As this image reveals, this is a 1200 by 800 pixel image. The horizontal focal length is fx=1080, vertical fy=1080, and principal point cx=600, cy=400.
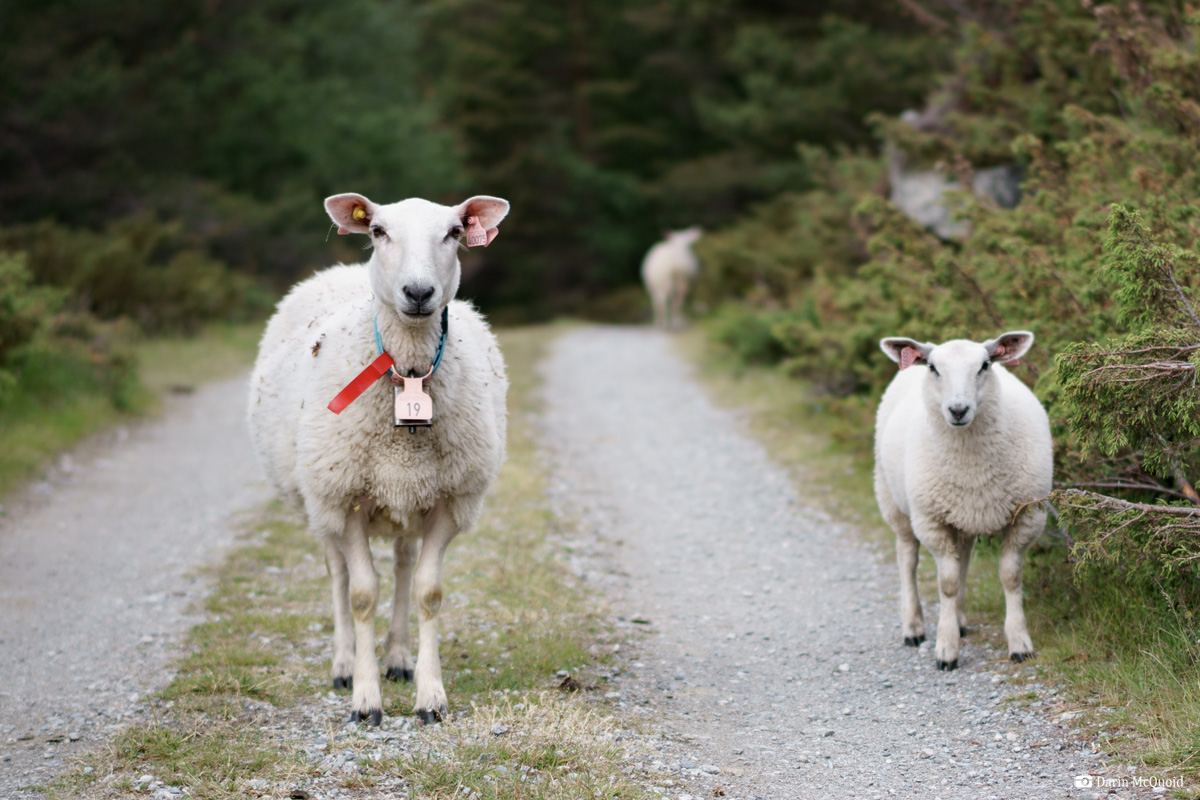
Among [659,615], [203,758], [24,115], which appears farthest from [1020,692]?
[24,115]

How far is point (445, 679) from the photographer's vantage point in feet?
18.8

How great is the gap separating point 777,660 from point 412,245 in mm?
3234

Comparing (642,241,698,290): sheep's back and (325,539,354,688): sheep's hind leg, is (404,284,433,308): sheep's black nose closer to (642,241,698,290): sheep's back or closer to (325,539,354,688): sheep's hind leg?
(325,539,354,688): sheep's hind leg

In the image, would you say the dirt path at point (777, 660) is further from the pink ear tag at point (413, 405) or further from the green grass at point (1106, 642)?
the pink ear tag at point (413, 405)

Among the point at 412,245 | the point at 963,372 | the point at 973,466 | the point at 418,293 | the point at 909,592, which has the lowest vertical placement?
the point at 909,592

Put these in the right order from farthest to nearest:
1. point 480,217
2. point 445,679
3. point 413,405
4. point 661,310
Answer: point 661,310
point 445,679
point 480,217
point 413,405

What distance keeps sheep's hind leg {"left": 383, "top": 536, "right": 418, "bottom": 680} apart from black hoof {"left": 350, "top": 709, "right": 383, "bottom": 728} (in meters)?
0.74

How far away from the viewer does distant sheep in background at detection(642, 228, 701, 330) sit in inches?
930

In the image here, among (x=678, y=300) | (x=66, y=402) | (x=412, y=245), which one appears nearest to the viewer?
(x=412, y=245)

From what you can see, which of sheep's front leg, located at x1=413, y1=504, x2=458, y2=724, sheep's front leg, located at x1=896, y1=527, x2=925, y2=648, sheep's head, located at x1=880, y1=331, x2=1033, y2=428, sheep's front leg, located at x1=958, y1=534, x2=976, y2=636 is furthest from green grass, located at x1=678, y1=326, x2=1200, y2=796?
sheep's front leg, located at x1=413, y1=504, x2=458, y2=724

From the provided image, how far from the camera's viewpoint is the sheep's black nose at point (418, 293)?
15.8ft

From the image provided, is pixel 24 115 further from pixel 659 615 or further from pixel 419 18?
pixel 419 18

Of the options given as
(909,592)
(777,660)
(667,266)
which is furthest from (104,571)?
(667,266)

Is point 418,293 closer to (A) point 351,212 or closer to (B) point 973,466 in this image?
(A) point 351,212
